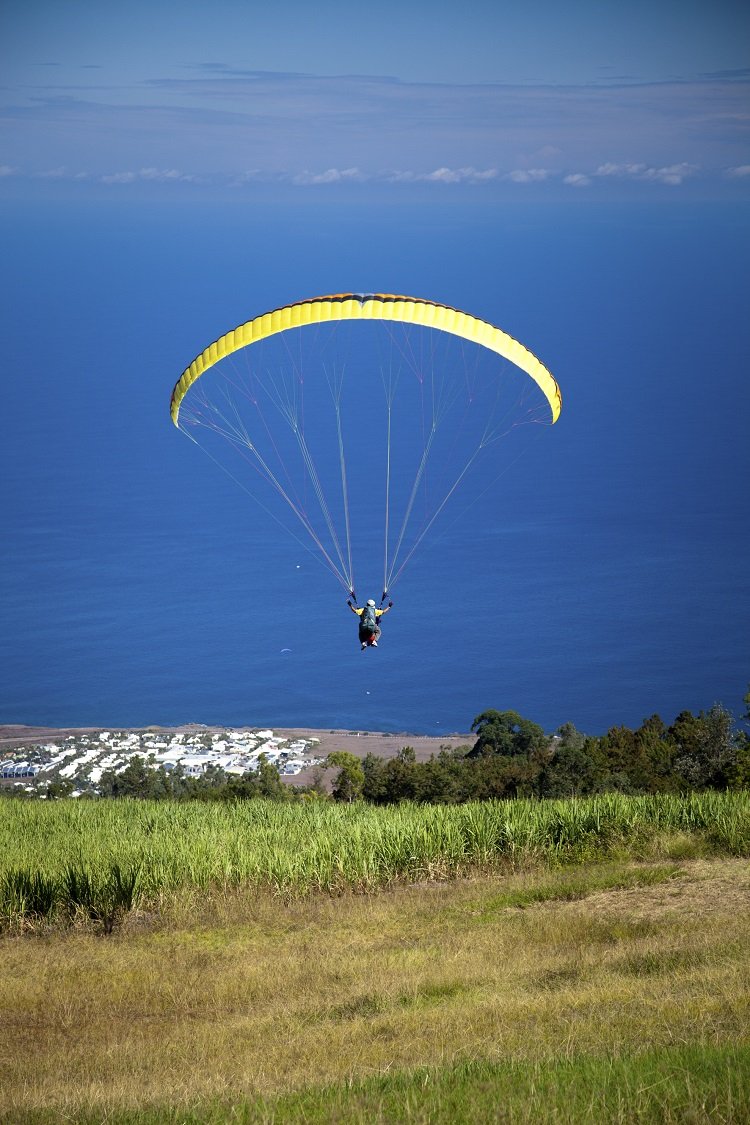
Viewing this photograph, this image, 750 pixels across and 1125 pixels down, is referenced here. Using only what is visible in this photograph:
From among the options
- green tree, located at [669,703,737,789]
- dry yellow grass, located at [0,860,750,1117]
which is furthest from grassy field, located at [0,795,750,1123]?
green tree, located at [669,703,737,789]

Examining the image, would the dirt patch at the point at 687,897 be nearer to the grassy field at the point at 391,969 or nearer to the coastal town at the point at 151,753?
the grassy field at the point at 391,969

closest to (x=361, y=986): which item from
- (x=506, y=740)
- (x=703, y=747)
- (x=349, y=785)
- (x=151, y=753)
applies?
(x=703, y=747)

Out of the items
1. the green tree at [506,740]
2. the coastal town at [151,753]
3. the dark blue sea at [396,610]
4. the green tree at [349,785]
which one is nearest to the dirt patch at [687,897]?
the green tree at [349,785]

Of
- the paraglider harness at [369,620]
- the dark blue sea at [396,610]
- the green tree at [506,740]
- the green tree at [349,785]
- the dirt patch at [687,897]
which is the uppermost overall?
the dark blue sea at [396,610]

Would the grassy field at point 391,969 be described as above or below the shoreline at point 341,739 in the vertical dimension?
below

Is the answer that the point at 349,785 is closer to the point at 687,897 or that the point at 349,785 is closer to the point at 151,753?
the point at 687,897

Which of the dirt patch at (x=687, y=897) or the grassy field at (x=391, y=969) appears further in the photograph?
the dirt patch at (x=687, y=897)

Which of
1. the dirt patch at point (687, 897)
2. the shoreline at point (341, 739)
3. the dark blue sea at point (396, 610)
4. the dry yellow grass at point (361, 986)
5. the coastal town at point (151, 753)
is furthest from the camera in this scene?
the dark blue sea at point (396, 610)
